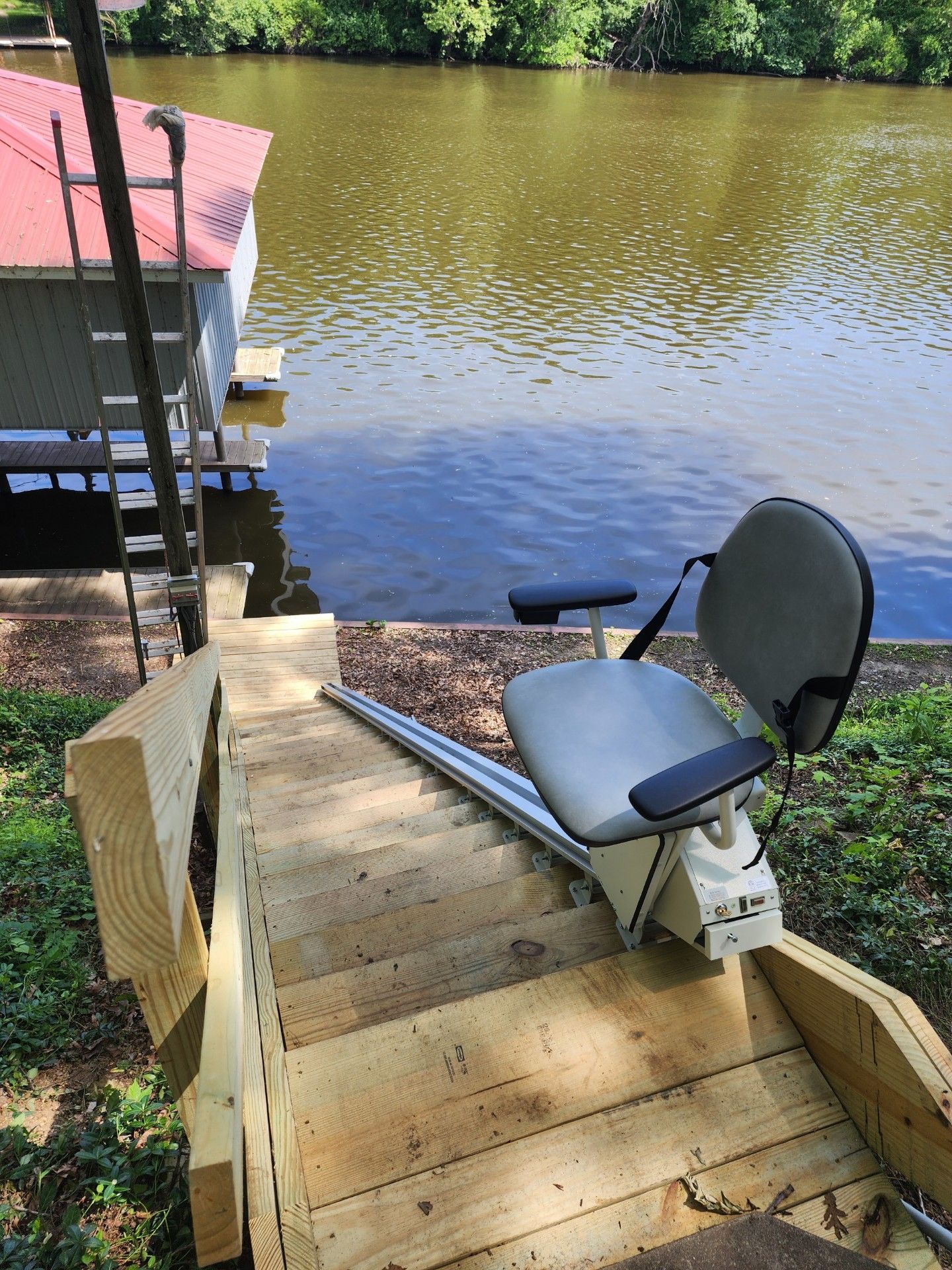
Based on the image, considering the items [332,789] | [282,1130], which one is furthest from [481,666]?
[282,1130]

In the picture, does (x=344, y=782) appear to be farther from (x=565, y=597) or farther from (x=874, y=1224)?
(x=874, y=1224)

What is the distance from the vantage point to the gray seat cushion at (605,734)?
5.95ft

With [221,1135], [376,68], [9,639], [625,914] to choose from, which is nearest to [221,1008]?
[221,1135]

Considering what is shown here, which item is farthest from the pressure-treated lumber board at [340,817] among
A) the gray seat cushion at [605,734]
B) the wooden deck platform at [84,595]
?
the wooden deck platform at [84,595]

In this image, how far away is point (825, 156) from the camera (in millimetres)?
21547

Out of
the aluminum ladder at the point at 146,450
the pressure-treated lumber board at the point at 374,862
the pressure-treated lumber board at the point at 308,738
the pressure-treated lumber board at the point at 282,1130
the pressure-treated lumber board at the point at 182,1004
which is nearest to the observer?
the pressure-treated lumber board at the point at 182,1004

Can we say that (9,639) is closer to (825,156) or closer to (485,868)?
(485,868)

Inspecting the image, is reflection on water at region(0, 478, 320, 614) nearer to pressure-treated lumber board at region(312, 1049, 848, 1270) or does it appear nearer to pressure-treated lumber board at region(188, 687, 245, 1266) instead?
pressure-treated lumber board at region(312, 1049, 848, 1270)

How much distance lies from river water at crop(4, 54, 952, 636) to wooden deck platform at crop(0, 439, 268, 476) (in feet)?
1.43

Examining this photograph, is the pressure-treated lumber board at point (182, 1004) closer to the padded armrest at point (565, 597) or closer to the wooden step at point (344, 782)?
the padded armrest at point (565, 597)

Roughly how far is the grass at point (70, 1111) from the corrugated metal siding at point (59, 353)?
4719mm

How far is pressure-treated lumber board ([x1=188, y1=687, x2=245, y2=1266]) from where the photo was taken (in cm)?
77

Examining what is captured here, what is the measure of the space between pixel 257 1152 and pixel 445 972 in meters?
0.60

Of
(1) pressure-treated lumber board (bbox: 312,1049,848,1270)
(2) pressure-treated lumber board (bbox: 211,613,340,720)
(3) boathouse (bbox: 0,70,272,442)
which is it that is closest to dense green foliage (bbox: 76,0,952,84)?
(3) boathouse (bbox: 0,70,272,442)
